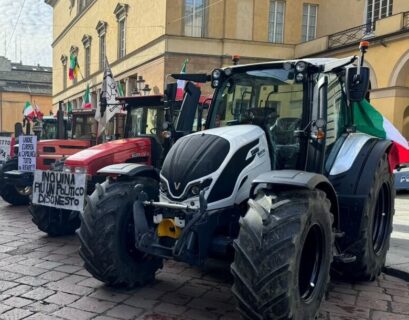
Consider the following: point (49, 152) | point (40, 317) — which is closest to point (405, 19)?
point (49, 152)

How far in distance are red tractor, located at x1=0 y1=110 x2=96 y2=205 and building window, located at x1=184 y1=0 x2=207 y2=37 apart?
1555 cm

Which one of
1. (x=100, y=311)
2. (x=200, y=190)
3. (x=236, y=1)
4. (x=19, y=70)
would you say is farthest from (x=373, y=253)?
(x=19, y=70)

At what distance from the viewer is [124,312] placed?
4.20m

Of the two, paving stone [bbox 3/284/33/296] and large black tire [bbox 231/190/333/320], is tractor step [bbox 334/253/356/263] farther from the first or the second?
paving stone [bbox 3/284/33/296]

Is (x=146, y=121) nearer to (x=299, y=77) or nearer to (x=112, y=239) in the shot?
(x=112, y=239)

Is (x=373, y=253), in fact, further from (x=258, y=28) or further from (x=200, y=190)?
(x=258, y=28)

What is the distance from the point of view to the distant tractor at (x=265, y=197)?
350cm

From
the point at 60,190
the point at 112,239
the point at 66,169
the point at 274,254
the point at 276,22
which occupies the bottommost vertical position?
the point at 112,239

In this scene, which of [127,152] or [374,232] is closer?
[374,232]

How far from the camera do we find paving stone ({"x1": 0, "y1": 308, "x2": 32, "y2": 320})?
13.3ft

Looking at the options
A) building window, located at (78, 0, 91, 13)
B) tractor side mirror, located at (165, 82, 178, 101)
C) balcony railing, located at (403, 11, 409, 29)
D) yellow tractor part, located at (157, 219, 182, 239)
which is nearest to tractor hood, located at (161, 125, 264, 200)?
yellow tractor part, located at (157, 219, 182, 239)

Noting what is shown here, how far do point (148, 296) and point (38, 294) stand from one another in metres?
1.08

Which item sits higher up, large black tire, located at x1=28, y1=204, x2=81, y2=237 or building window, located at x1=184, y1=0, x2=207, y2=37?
building window, located at x1=184, y1=0, x2=207, y2=37

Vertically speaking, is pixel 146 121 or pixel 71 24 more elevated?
pixel 71 24
